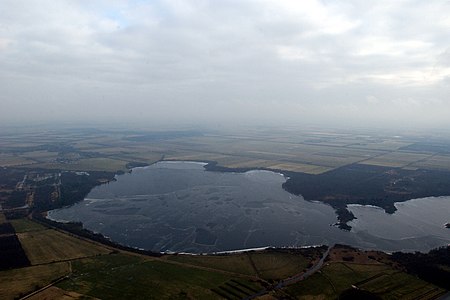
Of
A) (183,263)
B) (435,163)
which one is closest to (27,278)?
(183,263)

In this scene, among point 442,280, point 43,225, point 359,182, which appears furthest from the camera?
point 359,182

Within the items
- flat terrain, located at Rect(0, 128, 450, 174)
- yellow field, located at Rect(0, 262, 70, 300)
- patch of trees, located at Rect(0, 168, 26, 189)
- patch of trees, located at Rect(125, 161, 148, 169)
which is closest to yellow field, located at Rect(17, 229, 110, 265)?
yellow field, located at Rect(0, 262, 70, 300)

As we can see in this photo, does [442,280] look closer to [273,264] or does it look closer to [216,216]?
[273,264]

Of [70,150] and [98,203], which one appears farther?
[70,150]

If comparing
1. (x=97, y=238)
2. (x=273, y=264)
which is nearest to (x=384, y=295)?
(x=273, y=264)

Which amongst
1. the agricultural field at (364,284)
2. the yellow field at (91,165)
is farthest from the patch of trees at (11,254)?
the yellow field at (91,165)

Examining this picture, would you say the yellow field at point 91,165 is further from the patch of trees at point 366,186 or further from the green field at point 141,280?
the green field at point 141,280

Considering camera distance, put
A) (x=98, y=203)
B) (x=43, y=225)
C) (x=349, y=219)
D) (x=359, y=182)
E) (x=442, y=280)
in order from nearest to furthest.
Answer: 1. (x=442, y=280)
2. (x=43, y=225)
3. (x=349, y=219)
4. (x=98, y=203)
5. (x=359, y=182)

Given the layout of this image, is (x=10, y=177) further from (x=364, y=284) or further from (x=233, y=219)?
(x=364, y=284)
